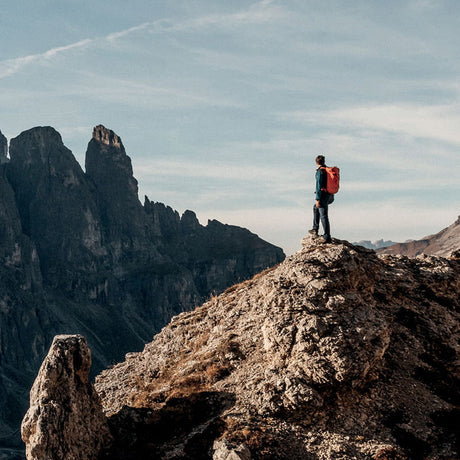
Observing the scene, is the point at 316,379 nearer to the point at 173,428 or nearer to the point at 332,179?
the point at 173,428

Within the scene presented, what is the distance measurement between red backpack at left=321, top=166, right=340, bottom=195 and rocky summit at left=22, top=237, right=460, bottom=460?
9.54 ft

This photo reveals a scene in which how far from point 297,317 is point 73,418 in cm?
979

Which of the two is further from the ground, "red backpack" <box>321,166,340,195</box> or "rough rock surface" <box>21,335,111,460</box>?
"red backpack" <box>321,166,340,195</box>

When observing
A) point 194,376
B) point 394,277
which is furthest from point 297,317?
point 394,277

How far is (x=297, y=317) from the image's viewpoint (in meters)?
24.3

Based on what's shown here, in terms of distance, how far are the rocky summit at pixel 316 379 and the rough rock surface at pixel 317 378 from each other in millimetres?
51

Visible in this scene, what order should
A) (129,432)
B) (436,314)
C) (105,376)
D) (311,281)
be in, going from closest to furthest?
(129,432), (311,281), (436,314), (105,376)

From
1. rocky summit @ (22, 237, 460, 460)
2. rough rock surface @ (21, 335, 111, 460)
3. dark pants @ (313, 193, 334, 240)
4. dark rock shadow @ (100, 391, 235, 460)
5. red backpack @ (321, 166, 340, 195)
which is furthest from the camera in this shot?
dark pants @ (313, 193, 334, 240)

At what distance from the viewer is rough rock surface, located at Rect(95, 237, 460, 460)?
21.1m

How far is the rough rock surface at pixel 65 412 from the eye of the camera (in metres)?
20.6

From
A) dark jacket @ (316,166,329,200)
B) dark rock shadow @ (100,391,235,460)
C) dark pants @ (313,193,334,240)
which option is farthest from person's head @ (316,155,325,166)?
dark rock shadow @ (100,391,235,460)

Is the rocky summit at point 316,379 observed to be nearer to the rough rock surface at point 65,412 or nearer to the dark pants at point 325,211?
the dark pants at point 325,211

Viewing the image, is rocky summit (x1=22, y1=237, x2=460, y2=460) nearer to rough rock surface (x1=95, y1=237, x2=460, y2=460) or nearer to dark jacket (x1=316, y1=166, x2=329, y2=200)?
rough rock surface (x1=95, y1=237, x2=460, y2=460)

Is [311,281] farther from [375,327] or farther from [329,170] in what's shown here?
[329,170]
